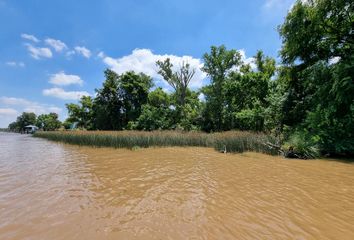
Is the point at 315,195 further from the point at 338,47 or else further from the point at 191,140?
the point at 338,47

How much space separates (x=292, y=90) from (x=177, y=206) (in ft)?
41.2

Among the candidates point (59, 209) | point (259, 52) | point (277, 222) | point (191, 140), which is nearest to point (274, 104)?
point (191, 140)

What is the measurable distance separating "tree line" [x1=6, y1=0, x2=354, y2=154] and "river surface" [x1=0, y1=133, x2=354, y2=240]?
447cm

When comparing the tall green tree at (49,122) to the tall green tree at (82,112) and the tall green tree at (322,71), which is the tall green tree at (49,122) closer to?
the tall green tree at (82,112)

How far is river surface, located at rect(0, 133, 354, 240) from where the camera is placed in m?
2.55

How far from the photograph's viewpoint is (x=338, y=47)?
11.6m

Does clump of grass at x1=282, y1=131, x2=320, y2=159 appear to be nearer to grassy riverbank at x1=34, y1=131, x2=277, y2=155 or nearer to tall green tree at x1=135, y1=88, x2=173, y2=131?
grassy riverbank at x1=34, y1=131, x2=277, y2=155

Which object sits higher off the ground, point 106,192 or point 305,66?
point 305,66

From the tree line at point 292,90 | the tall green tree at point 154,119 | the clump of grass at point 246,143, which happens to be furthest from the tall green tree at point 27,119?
the clump of grass at point 246,143

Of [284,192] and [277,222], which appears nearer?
[277,222]

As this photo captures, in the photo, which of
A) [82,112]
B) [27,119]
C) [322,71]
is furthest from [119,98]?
[27,119]

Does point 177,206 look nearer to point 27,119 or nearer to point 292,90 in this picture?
point 292,90

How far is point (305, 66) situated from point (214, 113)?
9.80 metres

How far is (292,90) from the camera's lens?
43.5 ft
